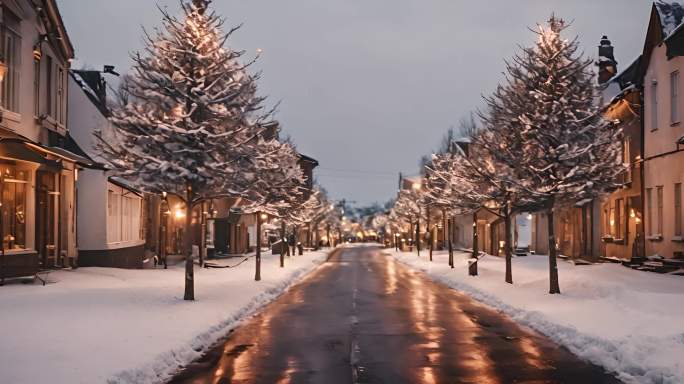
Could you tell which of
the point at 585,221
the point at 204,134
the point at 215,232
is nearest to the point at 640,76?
the point at 585,221

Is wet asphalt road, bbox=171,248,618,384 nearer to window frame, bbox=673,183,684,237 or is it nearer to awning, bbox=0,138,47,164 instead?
awning, bbox=0,138,47,164

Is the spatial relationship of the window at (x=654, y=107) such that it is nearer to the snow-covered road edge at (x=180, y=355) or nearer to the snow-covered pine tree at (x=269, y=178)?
the snow-covered pine tree at (x=269, y=178)

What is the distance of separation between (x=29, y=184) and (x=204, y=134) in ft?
22.4

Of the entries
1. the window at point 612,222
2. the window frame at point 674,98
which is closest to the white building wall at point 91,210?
the window frame at point 674,98

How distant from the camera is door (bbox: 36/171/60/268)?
24344 millimetres

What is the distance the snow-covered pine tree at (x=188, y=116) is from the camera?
1947 centimetres

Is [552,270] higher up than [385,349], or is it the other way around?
[552,270]

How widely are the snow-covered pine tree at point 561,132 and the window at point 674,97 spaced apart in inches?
213

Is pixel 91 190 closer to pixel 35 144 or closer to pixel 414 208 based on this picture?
pixel 35 144

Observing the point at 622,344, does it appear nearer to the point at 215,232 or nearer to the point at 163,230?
the point at 163,230

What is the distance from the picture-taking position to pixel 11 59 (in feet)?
72.9

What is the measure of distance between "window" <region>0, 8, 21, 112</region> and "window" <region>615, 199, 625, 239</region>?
2512 centimetres

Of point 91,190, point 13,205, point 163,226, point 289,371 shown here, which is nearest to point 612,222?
point 163,226

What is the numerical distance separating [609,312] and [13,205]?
642 inches
